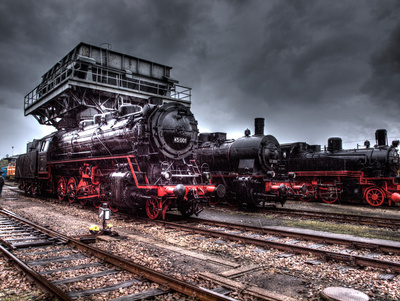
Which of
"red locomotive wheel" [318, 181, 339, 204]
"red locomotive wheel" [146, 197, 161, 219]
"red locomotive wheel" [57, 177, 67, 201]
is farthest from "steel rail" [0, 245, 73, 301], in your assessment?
"red locomotive wheel" [318, 181, 339, 204]

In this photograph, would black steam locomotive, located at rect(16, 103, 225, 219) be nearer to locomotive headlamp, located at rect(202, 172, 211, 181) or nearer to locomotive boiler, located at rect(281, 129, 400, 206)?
locomotive headlamp, located at rect(202, 172, 211, 181)

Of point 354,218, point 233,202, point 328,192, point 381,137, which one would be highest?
point 381,137

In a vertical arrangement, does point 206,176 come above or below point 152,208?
above

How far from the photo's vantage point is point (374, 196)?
614 inches

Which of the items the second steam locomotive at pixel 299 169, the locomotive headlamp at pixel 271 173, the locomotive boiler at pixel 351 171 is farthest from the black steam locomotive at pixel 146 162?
the locomotive boiler at pixel 351 171

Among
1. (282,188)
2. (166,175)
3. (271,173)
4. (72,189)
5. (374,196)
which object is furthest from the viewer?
(374,196)

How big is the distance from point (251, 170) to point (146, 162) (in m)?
4.77

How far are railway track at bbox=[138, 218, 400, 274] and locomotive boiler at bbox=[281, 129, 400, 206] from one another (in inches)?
361

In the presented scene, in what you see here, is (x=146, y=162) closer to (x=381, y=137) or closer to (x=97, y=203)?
(x=97, y=203)

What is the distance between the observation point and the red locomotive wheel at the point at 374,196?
50.5 feet

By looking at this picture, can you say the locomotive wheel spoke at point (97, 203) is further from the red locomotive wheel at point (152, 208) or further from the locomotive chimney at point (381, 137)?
the locomotive chimney at point (381, 137)

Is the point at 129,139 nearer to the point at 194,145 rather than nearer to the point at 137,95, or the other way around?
the point at 194,145

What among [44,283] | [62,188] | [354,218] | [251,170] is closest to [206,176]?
[251,170]

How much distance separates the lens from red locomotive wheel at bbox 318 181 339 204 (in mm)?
16453
